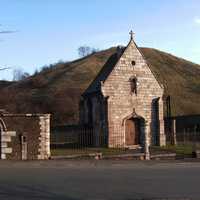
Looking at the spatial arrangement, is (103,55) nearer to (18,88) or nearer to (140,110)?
(18,88)

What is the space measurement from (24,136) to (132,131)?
44.7 ft

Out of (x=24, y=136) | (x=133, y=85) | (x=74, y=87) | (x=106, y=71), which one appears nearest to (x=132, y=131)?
(x=133, y=85)

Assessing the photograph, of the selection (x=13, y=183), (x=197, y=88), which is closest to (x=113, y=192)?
(x=13, y=183)

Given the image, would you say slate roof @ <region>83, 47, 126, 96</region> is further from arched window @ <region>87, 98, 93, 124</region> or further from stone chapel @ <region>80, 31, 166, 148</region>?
arched window @ <region>87, 98, 93, 124</region>

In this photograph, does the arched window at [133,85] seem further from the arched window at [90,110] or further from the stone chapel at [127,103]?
the arched window at [90,110]

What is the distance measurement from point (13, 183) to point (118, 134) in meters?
25.7

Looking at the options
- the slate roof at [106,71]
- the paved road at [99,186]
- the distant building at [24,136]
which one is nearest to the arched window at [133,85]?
the slate roof at [106,71]

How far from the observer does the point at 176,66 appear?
123 meters

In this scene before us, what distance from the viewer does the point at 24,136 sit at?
107 feet

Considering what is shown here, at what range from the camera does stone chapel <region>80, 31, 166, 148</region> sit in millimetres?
43500

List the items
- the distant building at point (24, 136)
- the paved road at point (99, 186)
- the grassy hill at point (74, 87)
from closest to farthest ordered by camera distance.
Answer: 1. the paved road at point (99, 186)
2. the distant building at point (24, 136)
3. the grassy hill at point (74, 87)

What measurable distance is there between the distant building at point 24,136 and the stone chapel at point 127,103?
1079 cm

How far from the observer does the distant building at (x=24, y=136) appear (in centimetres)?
3253

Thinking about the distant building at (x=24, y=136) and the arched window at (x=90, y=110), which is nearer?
the distant building at (x=24, y=136)
